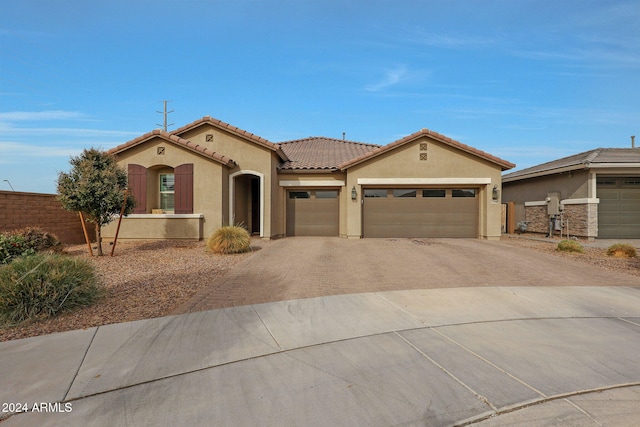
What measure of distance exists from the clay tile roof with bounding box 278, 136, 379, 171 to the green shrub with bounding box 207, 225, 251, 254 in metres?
5.79

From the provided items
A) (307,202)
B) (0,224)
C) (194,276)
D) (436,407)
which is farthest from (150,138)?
(436,407)

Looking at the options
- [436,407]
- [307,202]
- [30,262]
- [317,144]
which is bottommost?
[436,407]

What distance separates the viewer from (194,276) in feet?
26.5

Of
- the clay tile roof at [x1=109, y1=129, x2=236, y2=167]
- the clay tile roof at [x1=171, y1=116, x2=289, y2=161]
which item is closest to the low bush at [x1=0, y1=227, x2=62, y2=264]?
the clay tile roof at [x1=109, y1=129, x2=236, y2=167]

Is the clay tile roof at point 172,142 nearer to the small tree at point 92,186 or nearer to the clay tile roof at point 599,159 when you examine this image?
the small tree at point 92,186

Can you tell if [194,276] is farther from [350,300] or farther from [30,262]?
[350,300]

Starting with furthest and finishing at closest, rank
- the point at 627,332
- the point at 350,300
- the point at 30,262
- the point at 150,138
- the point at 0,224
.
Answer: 1. the point at 150,138
2. the point at 0,224
3. the point at 350,300
4. the point at 30,262
5. the point at 627,332

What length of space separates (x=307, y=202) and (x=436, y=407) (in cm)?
1439

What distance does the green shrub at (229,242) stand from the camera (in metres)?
11.2

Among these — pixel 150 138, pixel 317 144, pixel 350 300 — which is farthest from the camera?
→ pixel 317 144

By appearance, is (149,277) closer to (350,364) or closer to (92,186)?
(92,186)

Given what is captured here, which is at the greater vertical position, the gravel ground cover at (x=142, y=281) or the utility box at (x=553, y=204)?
the utility box at (x=553, y=204)

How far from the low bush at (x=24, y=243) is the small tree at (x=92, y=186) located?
1217 millimetres

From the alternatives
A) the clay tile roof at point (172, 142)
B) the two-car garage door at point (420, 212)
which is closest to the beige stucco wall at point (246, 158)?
the clay tile roof at point (172, 142)
